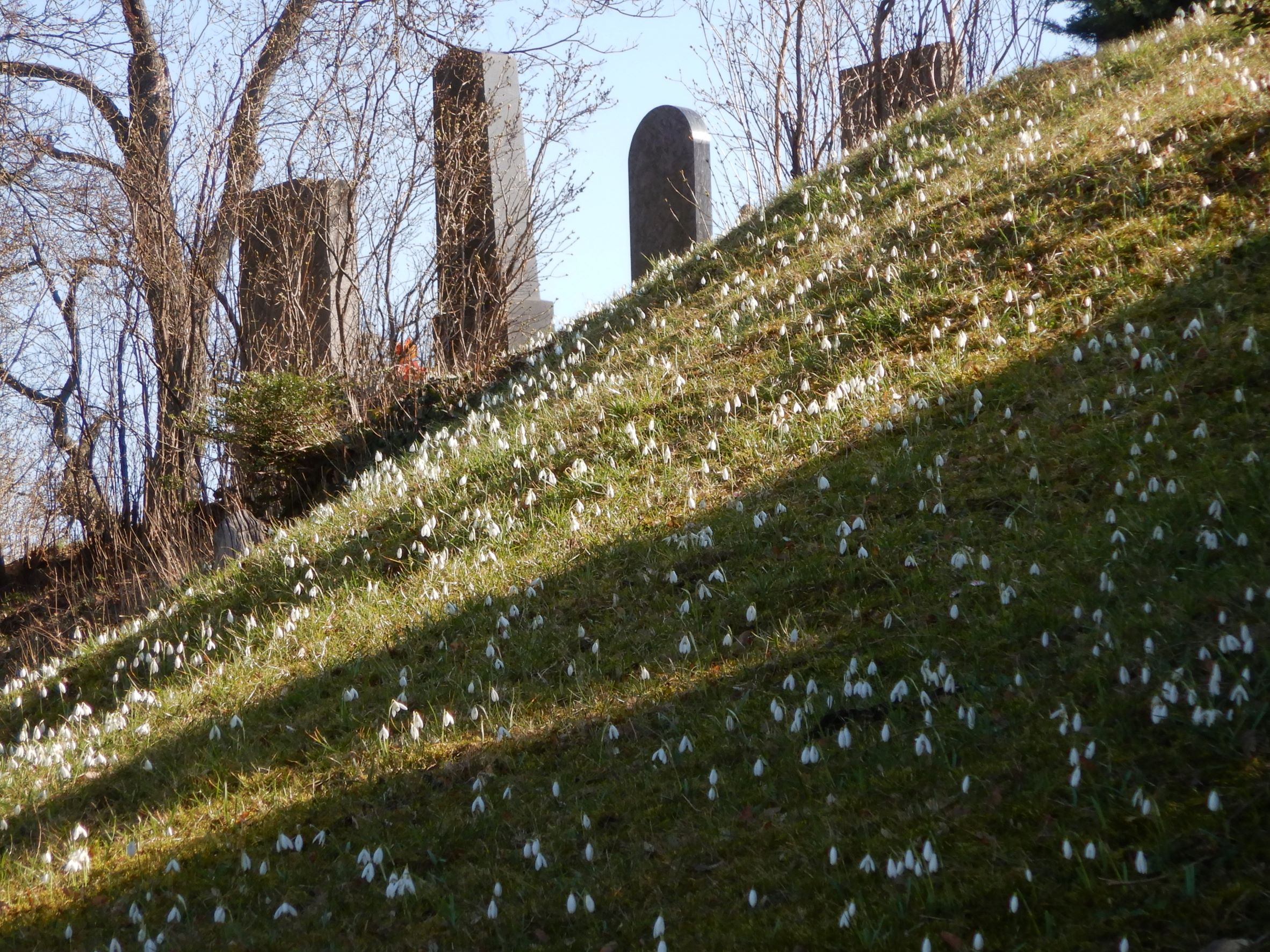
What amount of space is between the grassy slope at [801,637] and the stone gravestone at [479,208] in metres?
3.47

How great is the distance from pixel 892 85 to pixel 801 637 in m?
13.7

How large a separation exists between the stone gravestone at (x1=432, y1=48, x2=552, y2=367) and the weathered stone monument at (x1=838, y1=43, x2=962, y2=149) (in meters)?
5.50

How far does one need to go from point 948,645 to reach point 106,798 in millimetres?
4536

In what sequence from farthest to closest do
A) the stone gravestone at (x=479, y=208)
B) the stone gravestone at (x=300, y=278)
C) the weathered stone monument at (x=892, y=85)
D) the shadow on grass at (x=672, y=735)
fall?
1. the weathered stone monument at (x=892, y=85)
2. the stone gravestone at (x=479, y=208)
3. the stone gravestone at (x=300, y=278)
4. the shadow on grass at (x=672, y=735)

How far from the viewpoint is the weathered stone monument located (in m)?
16.2

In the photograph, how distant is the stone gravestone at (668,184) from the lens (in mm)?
14000

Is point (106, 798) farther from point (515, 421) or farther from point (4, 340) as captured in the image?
point (4, 340)

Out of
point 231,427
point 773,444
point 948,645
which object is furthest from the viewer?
point 231,427

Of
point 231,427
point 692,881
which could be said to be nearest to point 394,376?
point 231,427

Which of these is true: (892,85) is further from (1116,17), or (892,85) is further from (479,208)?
(479,208)

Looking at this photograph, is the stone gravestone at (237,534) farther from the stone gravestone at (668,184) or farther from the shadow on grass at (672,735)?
the stone gravestone at (668,184)

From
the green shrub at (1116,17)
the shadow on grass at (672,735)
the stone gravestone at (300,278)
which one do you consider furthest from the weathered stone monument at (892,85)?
the shadow on grass at (672,735)

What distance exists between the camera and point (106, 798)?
5.94 meters

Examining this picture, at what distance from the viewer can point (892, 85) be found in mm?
16812
